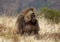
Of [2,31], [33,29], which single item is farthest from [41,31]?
[2,31]

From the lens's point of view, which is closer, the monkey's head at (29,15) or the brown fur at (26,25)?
the brown fur at (26,25)

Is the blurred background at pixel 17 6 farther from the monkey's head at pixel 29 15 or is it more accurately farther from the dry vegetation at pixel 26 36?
the monkey's head at pixel 29 15

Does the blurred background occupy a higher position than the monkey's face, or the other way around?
the monkey's face

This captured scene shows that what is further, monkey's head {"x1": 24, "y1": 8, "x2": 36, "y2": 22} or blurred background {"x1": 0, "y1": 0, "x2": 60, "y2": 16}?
blurred background {"x1": 0, "y1": 0, "x2": 60, "y2": 16}

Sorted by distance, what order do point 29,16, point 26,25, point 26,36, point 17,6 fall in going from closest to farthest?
point 26,36 → point 26,25 → point 29,16 → point 17,6

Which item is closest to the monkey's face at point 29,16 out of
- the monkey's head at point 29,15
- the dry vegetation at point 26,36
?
the monkey's head at point 29,15

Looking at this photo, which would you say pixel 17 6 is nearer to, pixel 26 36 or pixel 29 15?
pixel 29 15

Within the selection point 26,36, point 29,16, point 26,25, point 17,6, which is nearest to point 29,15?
point 29,16

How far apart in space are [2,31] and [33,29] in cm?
75

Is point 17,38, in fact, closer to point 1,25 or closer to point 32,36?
point 32,36

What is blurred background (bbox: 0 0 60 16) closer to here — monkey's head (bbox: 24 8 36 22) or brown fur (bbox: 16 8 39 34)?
brown fur (bbox: 16 8 39 34)

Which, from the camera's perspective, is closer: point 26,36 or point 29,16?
point 26,36

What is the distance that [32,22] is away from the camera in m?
8.18

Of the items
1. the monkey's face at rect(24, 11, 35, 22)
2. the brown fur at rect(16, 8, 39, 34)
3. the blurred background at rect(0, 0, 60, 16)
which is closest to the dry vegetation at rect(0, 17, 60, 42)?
the brown fur at rect(16, 8, 39, 34)
